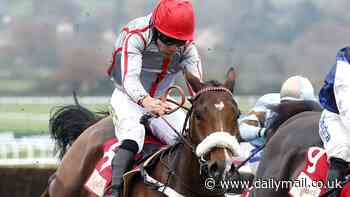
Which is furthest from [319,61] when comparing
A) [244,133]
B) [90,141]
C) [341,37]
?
[90,141]

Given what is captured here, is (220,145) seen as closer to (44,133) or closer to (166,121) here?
(166,121)

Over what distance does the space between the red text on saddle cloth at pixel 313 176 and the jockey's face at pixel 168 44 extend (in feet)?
3.89

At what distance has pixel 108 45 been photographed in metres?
15.5

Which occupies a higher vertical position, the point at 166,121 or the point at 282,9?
the point at 166,121

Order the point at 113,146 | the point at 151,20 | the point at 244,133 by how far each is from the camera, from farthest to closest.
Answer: the point at 244,133
the point at 113,146
the point at 151,20

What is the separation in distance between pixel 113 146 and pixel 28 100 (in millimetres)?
9518

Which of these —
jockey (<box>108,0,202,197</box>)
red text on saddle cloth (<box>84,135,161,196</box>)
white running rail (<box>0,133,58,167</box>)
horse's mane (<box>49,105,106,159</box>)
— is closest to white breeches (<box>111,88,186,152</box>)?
jockey (<box>108,0,202,197</box>)

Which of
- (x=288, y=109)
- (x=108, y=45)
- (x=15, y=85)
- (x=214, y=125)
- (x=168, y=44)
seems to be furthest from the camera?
(x=15, y=85)

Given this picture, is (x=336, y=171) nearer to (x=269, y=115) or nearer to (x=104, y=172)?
(x=104, y=172)

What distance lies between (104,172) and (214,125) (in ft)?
5.35

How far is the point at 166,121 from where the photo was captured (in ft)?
19.8

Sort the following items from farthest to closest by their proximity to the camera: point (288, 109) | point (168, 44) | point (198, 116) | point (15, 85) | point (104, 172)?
point (15, 85)
point (288, 109)
point (104, 172)
point (168, 44)
point (198, 116)

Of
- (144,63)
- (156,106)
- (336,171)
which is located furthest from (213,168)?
(144,63)

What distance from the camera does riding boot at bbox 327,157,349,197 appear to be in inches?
218
